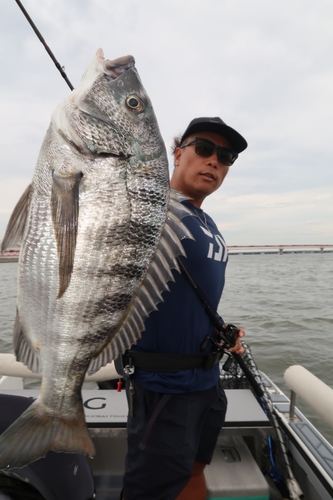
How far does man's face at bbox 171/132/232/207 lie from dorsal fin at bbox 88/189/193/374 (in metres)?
0.79

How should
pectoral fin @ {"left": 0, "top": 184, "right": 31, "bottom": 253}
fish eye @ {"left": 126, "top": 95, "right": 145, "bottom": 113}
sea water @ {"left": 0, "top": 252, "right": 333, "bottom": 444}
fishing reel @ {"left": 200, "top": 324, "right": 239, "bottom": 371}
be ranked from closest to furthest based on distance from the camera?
pectoral fin @ {"left": 0, "top": 184, "right": 31, "bottom": 253}
fish eye @ {"left": 126, "top": 95, "right": 145, "bottom": 113}
fishing reel @ {"left": 200, "top": 324, "right": 239, "bottom": 371}
sea water @ {"left": 0, "top": 252, "right": 333, "bottom": 444}

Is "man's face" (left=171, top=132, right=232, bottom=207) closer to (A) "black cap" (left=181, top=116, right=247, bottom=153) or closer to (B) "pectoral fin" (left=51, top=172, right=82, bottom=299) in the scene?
(A) "black cap" (left=181, top=116, right=247, bottom=153)

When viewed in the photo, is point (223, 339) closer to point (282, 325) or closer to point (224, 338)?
point (224, 338)

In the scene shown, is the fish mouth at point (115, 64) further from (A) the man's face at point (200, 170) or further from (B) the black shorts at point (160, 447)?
(B) the black shorts at point (160, 447)

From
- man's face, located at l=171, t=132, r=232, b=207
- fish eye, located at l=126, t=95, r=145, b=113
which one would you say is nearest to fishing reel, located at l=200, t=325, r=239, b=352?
man's face, located at l=171, t=132, r=232, b=207

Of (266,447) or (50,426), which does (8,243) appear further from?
(266,447)

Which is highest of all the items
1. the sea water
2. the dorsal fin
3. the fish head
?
the fish head

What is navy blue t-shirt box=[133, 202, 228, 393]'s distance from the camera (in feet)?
6.45

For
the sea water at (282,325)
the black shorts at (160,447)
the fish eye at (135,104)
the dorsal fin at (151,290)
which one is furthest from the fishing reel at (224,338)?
the sea water at (282,325)

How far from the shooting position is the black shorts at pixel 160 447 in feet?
6.24

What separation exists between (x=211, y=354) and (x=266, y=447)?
5.01ft

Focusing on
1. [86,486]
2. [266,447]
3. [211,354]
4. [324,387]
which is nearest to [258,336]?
[266,447]

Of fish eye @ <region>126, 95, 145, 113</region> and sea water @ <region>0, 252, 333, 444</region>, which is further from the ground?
fish eye @ <region>126, 95, 145, 113</region>

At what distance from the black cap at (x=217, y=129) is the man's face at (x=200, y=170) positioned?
0.03 meters
